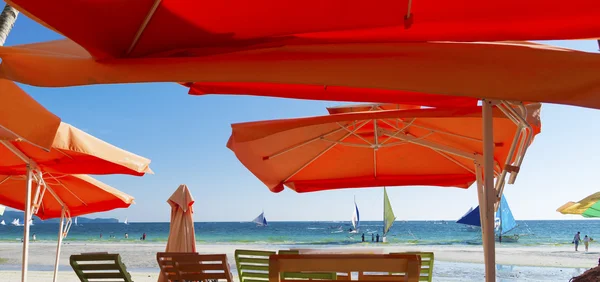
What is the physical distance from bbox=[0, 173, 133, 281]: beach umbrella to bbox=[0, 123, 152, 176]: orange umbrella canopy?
140 cm

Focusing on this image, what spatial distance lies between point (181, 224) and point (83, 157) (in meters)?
3.05

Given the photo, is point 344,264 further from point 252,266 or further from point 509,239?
point 509,239

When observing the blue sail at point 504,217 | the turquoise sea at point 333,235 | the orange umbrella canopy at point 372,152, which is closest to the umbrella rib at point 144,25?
the orange umbrella canopy at point 372,152

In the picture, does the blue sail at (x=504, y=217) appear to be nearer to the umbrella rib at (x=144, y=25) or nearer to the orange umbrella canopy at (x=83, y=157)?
the orange umbrella canopy at (x=83, y=157)

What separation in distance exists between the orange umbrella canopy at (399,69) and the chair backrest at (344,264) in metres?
1.03

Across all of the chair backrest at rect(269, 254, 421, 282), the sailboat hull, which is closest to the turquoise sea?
the sailboat hull

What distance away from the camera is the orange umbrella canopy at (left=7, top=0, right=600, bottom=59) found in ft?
5.83

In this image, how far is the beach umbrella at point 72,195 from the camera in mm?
6941

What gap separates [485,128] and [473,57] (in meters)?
1.20

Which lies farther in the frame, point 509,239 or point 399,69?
point 509,239

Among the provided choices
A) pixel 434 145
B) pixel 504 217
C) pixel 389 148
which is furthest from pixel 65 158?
pixel 504 217

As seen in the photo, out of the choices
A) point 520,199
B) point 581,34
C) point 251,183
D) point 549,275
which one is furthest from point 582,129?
point 581,34

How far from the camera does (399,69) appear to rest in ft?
5.70

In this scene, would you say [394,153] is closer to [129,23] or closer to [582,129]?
[129,23]
